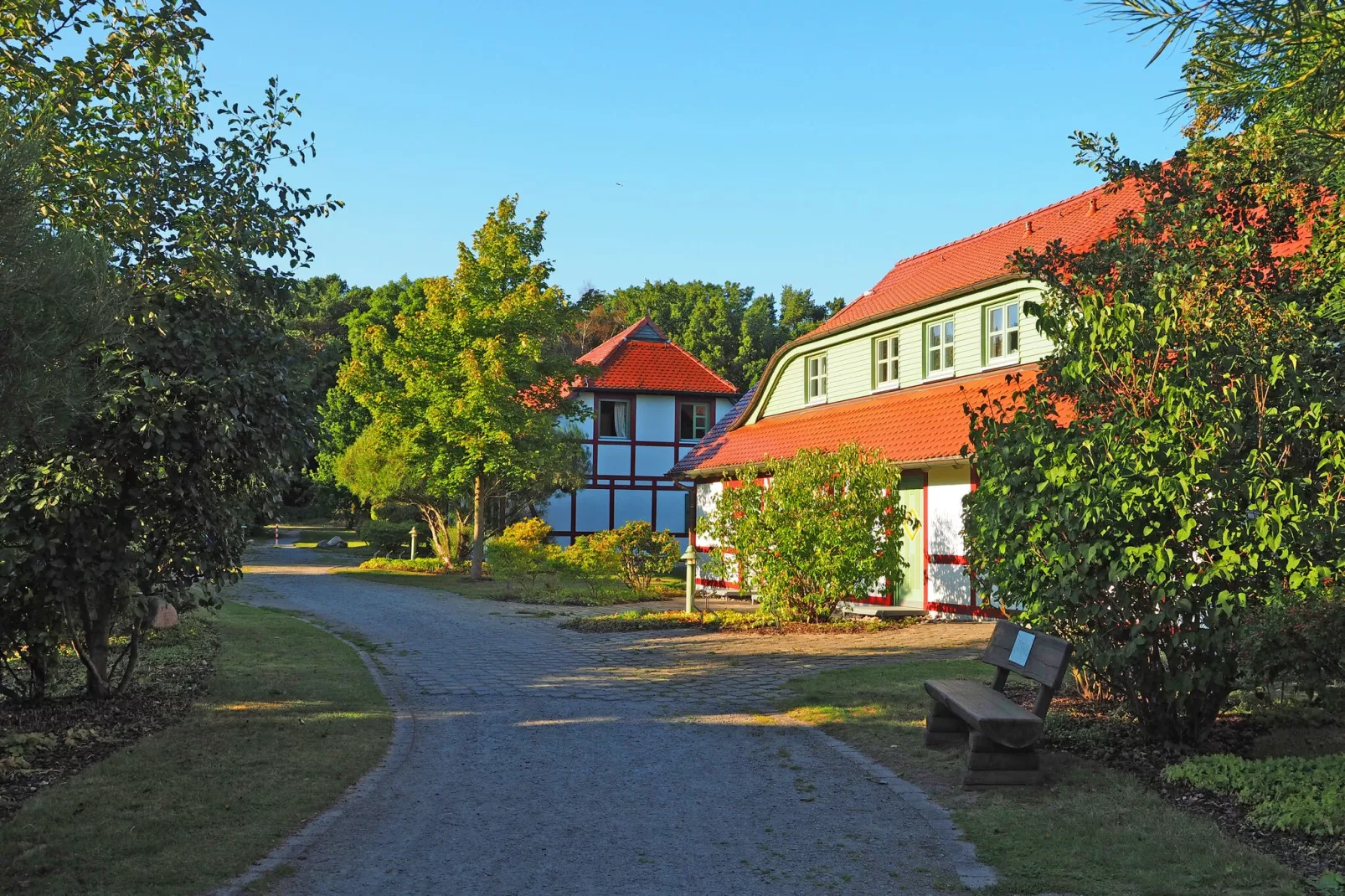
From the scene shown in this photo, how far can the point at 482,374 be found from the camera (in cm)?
2955

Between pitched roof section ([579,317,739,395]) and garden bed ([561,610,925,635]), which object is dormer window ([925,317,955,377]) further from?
pitched roof section ([579,317,739,395])

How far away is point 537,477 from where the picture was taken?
3095cm

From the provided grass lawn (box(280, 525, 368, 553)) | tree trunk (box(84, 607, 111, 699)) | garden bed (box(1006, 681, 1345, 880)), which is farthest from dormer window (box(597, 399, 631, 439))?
tree trunk (box(84, 607, 111, 699))

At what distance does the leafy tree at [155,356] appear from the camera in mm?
8195

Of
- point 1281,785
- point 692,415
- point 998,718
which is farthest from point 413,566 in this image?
point 1281,785

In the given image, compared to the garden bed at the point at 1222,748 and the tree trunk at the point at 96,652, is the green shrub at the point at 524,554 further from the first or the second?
the garden bed at the point at 1222,748

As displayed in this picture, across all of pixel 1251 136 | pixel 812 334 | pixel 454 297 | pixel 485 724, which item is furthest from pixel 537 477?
pixel 1251 136

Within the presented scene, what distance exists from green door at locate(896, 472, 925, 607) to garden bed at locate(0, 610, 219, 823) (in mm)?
12161

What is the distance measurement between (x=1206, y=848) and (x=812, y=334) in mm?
19472

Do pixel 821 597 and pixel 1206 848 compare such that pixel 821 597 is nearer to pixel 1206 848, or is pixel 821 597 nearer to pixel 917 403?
pixel 917 403

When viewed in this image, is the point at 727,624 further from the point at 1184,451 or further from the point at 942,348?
the point at 1184,451

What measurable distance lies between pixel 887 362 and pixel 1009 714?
1612cm

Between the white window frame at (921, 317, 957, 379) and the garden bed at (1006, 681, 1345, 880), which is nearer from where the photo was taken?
the garden bed at (1006, 681, 1345, 880)

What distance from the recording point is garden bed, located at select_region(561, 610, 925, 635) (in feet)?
57.0
